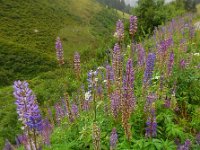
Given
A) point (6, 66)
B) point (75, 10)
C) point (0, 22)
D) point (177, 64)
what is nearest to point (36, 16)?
point (0, 22)

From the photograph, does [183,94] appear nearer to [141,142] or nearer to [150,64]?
[150,64]

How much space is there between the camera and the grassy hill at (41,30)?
93.4 m

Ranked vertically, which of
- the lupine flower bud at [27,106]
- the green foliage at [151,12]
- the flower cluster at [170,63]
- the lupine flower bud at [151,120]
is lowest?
the lupine flower bud at [151,120]

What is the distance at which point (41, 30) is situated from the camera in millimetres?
129125

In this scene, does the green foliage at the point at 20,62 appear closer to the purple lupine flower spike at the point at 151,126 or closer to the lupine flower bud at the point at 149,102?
the lupine flower bud at the point at 149,102

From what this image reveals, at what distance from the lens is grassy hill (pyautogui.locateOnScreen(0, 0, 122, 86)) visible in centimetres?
9344

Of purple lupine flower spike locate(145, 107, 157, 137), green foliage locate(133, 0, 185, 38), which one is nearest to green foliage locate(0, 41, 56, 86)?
green foliage locate(133, 0, 185, 38)

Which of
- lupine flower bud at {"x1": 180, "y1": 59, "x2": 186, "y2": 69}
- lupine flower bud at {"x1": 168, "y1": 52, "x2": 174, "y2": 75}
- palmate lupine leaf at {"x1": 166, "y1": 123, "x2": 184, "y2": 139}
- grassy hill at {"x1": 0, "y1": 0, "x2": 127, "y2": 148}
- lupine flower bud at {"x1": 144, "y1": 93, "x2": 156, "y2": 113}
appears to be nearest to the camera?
palmate lupine leaf at {"x1": 166, "y1": 123, "x2": 184, "y2": 139}

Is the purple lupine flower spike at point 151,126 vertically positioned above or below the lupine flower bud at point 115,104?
below

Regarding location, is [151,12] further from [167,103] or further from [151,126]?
[151,126]

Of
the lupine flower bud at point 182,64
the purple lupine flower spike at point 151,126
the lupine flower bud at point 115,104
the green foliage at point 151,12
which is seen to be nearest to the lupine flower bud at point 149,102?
the purple lupine flower spike at point 151,126

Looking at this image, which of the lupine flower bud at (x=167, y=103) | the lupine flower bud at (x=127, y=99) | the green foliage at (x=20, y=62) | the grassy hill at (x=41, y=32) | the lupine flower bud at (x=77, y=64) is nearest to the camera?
the lupine flower bud at (x=127, y=99)

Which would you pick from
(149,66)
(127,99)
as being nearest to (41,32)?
(149,66)

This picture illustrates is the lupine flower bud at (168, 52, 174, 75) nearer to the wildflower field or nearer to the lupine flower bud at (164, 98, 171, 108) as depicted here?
the wildflower field
